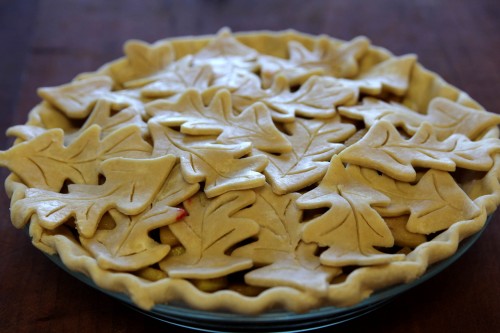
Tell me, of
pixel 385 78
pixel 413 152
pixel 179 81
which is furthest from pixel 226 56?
pixel 413 152

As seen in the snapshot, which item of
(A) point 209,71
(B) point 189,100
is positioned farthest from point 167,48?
(B) point 189,100

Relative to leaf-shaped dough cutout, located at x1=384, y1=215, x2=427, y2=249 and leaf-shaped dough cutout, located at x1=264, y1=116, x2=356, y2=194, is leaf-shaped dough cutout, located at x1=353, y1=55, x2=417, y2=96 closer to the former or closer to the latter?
leaf-shaped dough cutout, located at x1=264, y1=116, x2=356, y2=194

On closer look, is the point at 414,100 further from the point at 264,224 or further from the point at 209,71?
the point at 264,224

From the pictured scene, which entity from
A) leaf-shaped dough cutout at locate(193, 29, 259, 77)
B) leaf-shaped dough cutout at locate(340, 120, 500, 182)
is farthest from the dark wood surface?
leaf-shaped dough cutout at locate(193, 29, 259, 77)

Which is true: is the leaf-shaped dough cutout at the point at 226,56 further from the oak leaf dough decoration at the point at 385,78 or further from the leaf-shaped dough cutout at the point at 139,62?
the oak leaf dough decoration at the point at 385,78

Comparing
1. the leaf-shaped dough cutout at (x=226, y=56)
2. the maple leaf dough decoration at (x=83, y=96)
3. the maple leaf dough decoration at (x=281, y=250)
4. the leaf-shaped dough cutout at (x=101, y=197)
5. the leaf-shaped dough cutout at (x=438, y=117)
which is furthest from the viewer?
the leaf-shaped dough cutout at (x=226, y=56)

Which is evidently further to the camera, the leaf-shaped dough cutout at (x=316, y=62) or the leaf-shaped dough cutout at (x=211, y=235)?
the leaf-shaped dough cutout at (x=316, y=62)

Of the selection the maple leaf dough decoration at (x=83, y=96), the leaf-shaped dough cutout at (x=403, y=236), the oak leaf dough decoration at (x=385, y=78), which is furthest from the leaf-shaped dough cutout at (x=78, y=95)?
the leaf-shaped dough cutout at (x=403, y=236)

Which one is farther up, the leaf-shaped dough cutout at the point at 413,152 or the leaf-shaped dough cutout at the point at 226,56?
the leaf-shaped dough cutout at the point at 413,152
